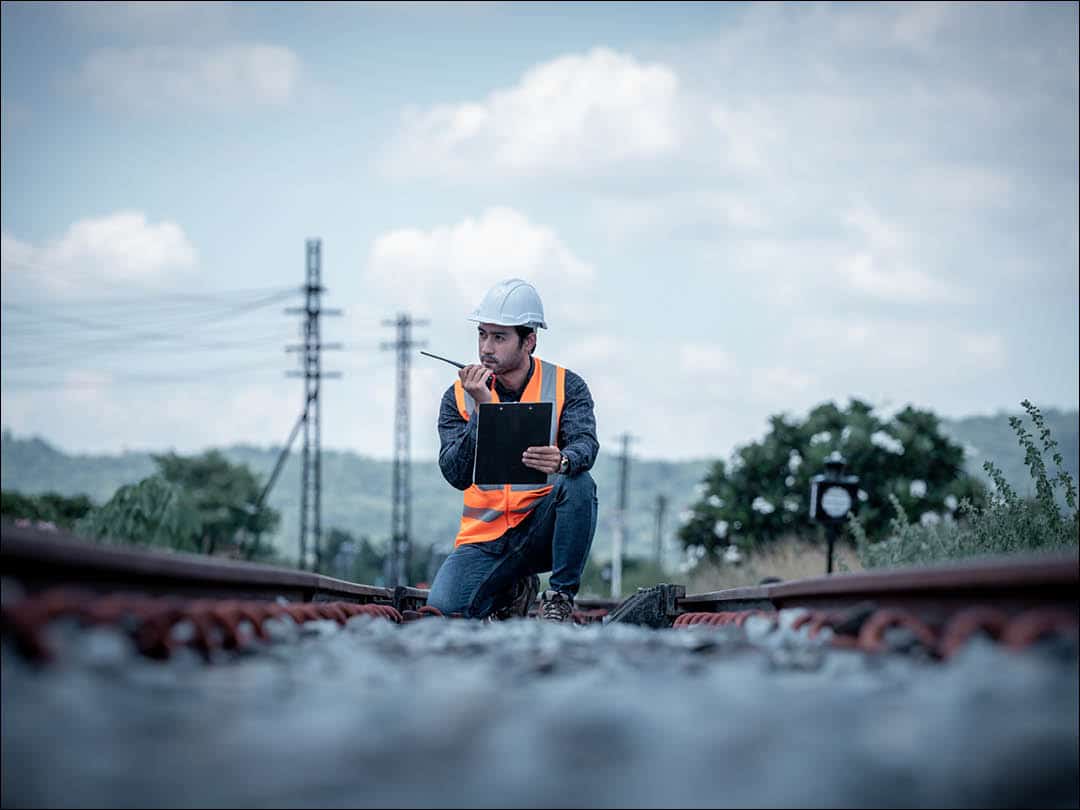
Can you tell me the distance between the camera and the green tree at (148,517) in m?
17.5

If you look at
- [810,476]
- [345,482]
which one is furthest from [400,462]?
[345,482]

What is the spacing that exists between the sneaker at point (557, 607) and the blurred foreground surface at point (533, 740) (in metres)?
3.42

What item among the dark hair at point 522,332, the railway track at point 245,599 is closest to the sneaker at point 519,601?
the dark hair at point 522,332

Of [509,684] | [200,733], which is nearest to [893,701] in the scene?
[509,684]

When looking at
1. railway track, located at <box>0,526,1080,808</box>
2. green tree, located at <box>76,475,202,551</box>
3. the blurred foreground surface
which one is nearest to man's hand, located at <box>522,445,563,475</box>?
railway track, located at <box>0,526,1080,808</box>

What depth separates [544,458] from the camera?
5.20 metres

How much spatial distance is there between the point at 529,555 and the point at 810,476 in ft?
60.8

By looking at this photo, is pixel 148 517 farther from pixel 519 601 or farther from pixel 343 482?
pixel 343 482

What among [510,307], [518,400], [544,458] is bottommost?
[544,458]

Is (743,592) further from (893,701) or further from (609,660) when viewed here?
(893,701)

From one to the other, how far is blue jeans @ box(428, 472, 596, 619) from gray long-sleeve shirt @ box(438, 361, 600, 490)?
0.38 ft

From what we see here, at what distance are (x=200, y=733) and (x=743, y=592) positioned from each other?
287 cm

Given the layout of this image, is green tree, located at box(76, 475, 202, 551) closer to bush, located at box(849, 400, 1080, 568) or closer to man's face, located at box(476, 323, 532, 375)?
man's face, located at box(476, 323, 532, 375)

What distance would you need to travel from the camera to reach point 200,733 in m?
1.38
